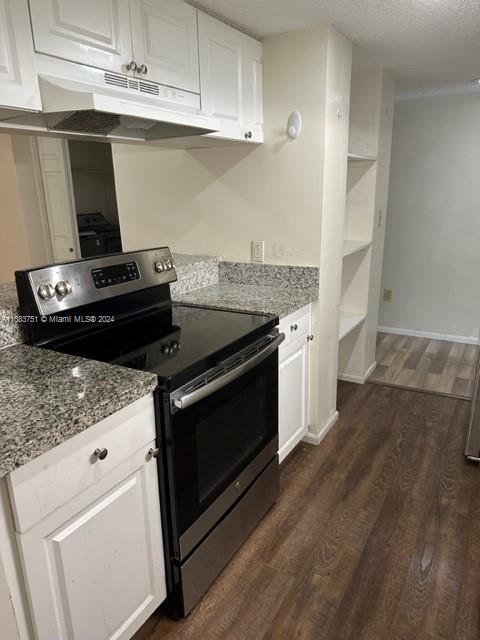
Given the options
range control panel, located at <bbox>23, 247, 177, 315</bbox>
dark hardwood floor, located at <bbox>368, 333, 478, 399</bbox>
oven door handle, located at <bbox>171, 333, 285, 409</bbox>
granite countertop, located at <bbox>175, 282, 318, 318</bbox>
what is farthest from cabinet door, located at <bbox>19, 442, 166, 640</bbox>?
dark hardwood floor, located at <bbox>368, 333, 478, 399</bbox>

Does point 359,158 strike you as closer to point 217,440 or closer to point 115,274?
point 115,274

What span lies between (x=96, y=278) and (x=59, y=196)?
2492 mm

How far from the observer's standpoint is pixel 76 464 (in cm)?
108

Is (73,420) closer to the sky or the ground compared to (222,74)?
closer to the ground

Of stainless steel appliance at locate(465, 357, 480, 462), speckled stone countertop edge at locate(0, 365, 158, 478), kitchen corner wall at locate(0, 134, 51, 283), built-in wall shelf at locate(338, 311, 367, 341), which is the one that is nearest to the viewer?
speckled stone countertop edge at locate(0, 365, 158, 478)

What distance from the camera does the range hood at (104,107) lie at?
1280mm

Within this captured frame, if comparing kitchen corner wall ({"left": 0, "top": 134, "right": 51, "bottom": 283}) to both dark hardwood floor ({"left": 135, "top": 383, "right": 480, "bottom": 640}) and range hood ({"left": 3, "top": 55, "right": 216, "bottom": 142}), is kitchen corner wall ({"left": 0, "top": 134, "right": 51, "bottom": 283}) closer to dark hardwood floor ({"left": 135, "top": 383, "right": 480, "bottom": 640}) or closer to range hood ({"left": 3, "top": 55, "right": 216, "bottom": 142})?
range hood ({"left": 3, "top": 55, "right": 216, "bottom": 142})

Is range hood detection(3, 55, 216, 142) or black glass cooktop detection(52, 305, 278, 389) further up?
range hood detection(3, 55, 216, 142)

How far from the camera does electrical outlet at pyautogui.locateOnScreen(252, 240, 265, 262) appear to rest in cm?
242

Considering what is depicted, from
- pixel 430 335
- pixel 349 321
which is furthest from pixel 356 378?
pixel 430 335

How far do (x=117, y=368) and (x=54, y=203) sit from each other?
302 centimetres

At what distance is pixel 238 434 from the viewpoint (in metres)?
1.68

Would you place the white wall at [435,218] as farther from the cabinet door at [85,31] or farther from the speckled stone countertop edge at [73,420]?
the speckled stone countertop edge at [73,420]

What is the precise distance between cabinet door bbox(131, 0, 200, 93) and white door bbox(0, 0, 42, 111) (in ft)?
1.33
